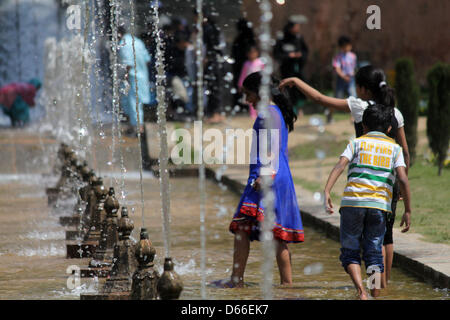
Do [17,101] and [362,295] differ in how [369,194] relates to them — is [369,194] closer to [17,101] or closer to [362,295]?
[362,295]

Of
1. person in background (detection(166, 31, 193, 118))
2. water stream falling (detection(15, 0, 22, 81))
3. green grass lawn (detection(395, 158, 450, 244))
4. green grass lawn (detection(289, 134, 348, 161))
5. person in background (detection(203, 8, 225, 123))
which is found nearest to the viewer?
green grass lawn (detection(395, 158, 450, 244))

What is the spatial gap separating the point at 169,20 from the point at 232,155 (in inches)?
283

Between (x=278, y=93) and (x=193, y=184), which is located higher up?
(x=278, y=93)

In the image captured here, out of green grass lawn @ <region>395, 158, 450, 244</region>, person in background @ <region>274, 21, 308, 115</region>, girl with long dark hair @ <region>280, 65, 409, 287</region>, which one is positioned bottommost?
green grass lawn @ <region>395, 158, 450, 244</region>

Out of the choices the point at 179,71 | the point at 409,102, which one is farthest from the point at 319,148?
the point at 179,71

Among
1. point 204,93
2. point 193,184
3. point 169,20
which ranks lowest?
point 193,184

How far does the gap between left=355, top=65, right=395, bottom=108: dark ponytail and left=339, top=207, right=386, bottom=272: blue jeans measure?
2.43 ft

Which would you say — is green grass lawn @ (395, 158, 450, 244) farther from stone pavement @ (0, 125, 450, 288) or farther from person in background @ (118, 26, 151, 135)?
person in background @ (118, 26, 151, 135)

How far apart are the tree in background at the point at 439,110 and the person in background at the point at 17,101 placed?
10698 millimetres

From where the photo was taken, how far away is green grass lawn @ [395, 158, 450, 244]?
6922mm

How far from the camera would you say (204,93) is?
59.1 ft

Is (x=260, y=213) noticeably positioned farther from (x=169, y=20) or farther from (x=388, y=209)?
(x=169, y=20)

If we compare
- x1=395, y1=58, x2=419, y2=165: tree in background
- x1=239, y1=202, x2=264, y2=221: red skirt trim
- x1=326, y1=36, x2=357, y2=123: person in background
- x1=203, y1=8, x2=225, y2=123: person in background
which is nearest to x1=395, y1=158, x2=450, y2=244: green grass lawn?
x1=395, y1=58, x2=419, y2=165: tree in background
